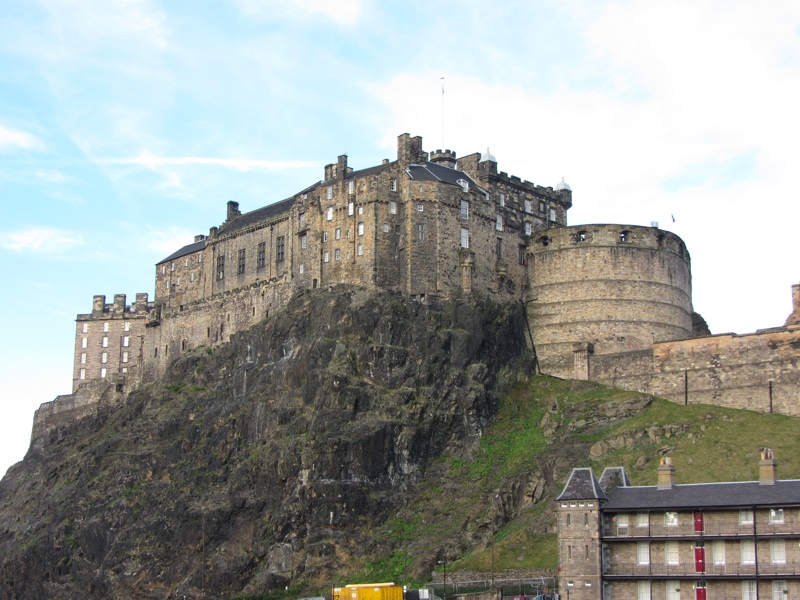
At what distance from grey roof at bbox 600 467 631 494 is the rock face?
1937 centimetres

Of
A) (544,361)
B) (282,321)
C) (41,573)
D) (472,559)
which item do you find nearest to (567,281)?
(544,361)

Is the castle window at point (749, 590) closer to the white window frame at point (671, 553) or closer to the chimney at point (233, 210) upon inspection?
the white window frame at point (671, 553)

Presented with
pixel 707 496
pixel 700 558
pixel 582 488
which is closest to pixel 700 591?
pixel 700 558

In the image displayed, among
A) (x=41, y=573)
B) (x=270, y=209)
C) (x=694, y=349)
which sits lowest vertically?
(x=41, y=573)

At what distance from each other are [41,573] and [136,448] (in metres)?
12.3

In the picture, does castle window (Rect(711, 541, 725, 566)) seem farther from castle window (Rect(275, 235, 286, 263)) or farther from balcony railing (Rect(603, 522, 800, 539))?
castle window (Rect(275, 235, 286, 263))

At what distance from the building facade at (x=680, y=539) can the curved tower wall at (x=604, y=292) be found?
30502 millimetres

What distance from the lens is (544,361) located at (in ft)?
336

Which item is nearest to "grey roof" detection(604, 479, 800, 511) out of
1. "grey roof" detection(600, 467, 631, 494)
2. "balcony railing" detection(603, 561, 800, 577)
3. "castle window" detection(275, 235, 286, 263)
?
"grey roof" detection(600, 467, 631, 494)

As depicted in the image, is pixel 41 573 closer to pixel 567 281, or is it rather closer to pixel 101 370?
pixel 101 370

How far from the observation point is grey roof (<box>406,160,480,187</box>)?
101938 mm

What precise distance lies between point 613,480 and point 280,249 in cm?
4480

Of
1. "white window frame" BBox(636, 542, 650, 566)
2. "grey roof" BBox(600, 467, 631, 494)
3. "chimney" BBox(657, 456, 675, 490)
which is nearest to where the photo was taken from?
"white window frame" BBox(636, 542, 650, 566)

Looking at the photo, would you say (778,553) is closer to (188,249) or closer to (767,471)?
(767,471)
